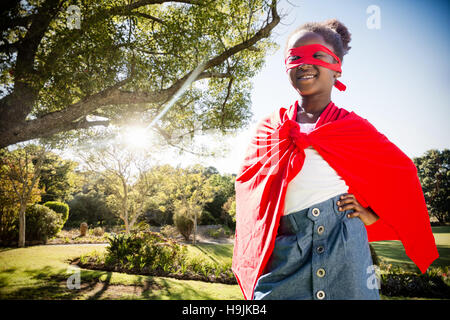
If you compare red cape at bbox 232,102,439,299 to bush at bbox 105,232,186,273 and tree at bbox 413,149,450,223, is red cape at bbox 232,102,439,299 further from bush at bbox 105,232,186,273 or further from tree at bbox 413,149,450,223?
tree at bbox 413,149,450,223

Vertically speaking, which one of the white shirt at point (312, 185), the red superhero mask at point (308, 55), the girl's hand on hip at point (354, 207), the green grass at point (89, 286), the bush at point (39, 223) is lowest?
the green grass at point (89, 286)

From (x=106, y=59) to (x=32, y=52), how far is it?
1467mm

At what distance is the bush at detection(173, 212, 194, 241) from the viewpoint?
18203mm

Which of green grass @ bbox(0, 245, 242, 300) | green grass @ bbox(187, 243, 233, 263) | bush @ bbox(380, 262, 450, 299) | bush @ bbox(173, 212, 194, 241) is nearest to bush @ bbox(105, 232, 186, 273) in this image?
green grass @ bbox(0, 245, 242, 300)

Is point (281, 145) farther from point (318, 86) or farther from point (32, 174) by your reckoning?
point (32, 174)

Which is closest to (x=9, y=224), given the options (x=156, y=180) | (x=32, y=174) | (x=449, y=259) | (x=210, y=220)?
(x=32, y=174)

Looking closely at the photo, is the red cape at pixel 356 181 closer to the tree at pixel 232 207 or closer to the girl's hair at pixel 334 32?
the girl's hair at pixel 334 32

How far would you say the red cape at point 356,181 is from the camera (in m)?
1.47

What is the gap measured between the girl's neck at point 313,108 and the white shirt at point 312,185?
1.07ft

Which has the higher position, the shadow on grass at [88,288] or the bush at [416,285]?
Result: the shadow on grass at [88,288]

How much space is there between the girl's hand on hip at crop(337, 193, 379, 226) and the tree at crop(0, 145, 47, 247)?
44.5 ft

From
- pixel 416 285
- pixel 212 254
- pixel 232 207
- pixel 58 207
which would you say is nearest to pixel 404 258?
pixel 416 285

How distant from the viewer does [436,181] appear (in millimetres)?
24266

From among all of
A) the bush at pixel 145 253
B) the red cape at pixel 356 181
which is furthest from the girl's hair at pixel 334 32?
the bush at pixel 145 253
